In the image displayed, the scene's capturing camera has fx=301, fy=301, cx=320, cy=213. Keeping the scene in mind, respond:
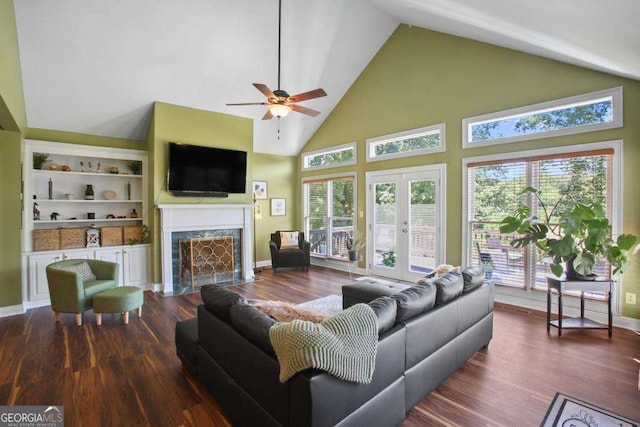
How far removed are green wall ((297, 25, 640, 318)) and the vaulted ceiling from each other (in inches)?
8.9

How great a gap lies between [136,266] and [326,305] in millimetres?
3496

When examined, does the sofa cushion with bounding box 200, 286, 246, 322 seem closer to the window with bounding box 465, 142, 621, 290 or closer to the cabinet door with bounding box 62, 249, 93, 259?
the cabinet door with bounding box 62, 249, 93, 259

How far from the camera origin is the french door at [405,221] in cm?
525

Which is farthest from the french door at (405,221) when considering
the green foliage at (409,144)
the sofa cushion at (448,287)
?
the sofa cushion at (448,287)

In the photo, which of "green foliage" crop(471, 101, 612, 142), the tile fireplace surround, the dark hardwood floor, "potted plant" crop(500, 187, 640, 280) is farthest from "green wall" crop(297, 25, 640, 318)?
the tile fireplace surround

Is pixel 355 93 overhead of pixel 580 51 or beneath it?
overhead

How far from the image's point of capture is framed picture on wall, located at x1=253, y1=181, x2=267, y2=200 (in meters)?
7.28

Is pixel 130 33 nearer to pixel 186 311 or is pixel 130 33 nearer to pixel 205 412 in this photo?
pixel 186 311

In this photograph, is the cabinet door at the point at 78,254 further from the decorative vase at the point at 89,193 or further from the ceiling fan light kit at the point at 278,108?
the ceiling fan light kit at the point at 278,108

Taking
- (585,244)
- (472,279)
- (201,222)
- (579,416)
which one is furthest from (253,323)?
(201,222)

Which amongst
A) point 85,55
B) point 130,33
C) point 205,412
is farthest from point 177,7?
point 205,412

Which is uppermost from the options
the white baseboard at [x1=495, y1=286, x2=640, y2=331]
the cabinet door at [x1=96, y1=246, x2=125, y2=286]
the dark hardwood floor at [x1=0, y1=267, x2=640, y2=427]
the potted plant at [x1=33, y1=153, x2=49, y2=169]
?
the potted plant at [x1=33, y1=153, x2=49, y2=169]

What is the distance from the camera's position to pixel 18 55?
3846 mm

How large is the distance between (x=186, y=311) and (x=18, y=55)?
3964mm
